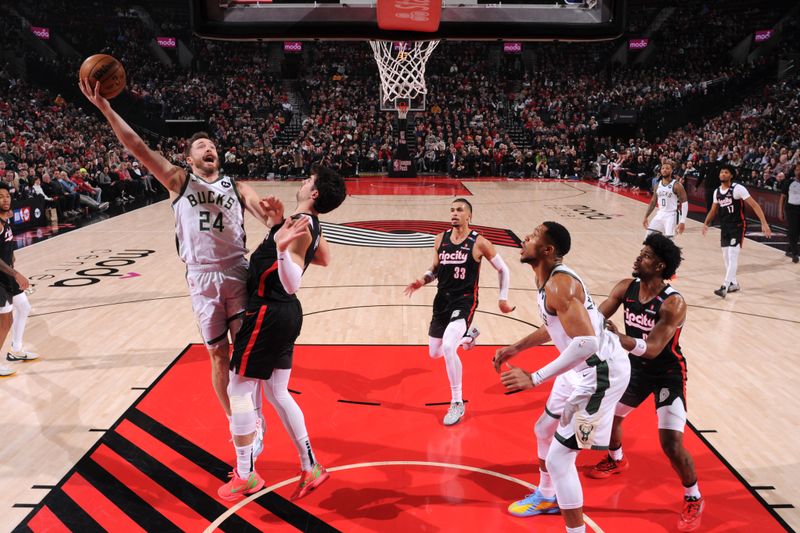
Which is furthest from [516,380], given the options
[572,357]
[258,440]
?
[258,440]

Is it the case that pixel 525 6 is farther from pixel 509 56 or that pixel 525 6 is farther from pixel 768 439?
pixel 509 56

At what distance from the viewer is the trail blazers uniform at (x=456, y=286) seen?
542 cm

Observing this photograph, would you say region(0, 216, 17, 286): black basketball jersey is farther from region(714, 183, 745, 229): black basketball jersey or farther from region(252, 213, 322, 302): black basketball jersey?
region(714, 183, 745, 229): black basketball jersey

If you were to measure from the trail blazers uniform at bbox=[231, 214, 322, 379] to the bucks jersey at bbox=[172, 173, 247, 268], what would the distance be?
0.37 m

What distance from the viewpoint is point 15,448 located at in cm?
478

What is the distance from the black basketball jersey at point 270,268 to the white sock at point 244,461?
97 cm

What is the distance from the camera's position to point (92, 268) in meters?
10.7

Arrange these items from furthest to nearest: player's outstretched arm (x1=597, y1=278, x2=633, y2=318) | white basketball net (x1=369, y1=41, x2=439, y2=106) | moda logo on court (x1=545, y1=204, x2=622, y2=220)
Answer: moda logo on court (x1=545, y1=204, x2=622, y2=220) < white basketball net (x1=369, y1=41, x2=439, y2=106) < player's outstretched arm (x1=597, y1=278, x2=633, y2=318)

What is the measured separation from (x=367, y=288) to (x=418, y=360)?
9.96ft

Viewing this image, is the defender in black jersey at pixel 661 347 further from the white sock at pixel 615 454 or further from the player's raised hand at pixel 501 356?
the player's raised hand at pixel 501 356

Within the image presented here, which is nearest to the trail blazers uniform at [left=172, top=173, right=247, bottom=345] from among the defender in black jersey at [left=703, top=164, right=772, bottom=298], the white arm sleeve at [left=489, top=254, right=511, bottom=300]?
the white arm sleeve at [left=489, top=254, right=511, bottom=300]

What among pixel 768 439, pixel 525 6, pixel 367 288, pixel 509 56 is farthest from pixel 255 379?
pixel 509 56

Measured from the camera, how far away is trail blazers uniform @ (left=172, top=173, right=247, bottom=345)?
13.8ft

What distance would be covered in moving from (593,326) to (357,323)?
4.68m
